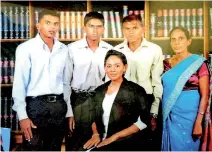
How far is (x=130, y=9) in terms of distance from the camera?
2066 millimetres

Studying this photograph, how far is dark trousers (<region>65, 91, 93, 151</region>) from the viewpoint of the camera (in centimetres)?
204

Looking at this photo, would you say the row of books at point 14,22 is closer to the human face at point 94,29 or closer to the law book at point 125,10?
the human face at point 94,29

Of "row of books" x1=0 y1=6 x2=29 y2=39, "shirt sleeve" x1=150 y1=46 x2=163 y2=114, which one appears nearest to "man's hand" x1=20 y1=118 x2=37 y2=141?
"row of books" x1=0 y1=6 x2=29 y2=39

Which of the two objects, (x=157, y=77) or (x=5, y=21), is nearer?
(x=157, y=77)

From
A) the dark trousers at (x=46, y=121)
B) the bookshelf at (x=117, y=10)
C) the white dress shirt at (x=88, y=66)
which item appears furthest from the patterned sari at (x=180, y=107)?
the dark trousers at (x=46, y=121)

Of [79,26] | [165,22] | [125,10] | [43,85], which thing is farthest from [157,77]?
[43,85]

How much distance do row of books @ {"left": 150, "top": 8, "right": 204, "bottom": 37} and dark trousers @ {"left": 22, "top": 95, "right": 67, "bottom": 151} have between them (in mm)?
711

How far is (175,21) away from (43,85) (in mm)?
876

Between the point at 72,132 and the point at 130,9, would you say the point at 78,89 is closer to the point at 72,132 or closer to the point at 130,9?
the point at 72,132

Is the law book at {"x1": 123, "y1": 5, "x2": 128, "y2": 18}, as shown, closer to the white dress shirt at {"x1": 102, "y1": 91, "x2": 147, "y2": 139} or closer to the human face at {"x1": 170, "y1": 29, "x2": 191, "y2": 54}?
the human face at {"x1": 170, "y1": 29, "x2": 191, "y2": 54}

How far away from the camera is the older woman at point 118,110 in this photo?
2002 millimetres

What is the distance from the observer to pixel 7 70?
6.92ft

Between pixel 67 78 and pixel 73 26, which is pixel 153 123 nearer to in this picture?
pixel 67 78

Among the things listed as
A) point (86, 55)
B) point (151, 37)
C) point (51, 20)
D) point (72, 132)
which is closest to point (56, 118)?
point (72, 132)
